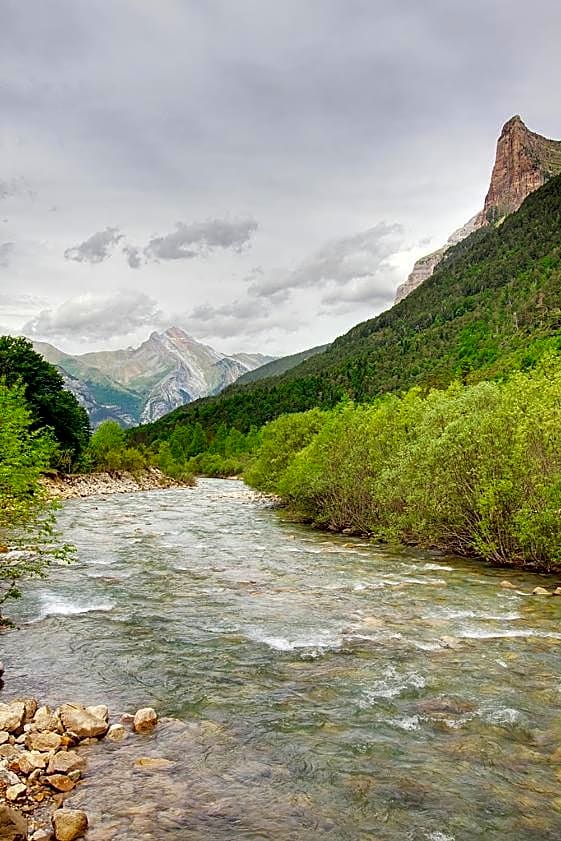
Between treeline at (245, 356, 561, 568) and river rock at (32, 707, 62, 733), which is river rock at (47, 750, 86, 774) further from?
treeline at (245, 356, 561, 568)

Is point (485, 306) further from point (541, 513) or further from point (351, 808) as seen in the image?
point (351, 808)

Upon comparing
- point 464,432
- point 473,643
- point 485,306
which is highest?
point 485,306

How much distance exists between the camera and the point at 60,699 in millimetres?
11383

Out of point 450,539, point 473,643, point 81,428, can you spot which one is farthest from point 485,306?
point 473,643

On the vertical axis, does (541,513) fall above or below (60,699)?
above

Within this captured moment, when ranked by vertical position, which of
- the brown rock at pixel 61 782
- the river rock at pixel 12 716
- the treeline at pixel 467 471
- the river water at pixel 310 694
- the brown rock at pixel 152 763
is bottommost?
the river water at pixel 310 694

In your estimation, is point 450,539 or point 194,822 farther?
point 450,539

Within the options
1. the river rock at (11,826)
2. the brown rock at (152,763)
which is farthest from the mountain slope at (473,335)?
the river rock at (11,826)

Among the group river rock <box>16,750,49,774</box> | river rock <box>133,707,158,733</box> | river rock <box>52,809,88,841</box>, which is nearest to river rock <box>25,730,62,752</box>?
river rock <box>16,750,49,774</box>

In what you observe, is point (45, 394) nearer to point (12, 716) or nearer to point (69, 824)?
point (12, 716)

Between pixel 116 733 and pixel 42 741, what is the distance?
1.16 m

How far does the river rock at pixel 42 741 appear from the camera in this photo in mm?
9141

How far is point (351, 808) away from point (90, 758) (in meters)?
3.82

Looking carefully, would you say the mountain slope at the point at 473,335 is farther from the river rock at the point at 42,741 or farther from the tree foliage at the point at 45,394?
the river rock at the point at 42,741
